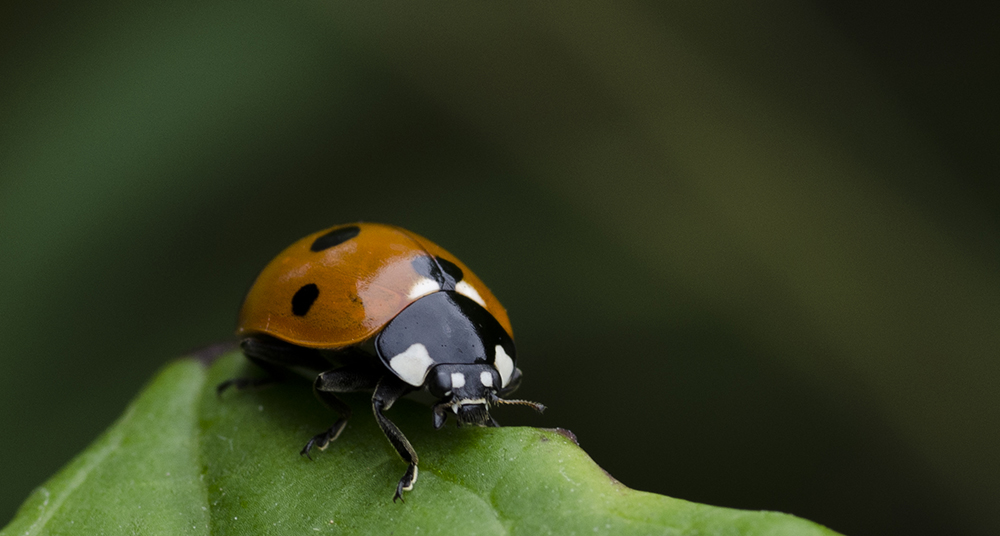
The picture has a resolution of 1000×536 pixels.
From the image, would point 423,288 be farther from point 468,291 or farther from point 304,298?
point 304,298

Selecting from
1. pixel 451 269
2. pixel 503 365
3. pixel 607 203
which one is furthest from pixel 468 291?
pixel 607 203

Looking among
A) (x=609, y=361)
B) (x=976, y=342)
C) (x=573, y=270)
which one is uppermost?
(x=573, y=270)

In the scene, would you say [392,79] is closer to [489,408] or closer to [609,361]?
[609,361]

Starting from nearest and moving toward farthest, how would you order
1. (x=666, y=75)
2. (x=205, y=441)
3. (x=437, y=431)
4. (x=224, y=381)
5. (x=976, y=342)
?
(x=437, y=431) < (x=205, y=441) < (x=224, y=381) < (x=976, y=342) < (x=666, y=75)

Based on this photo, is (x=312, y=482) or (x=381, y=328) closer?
(x=312, y=482)

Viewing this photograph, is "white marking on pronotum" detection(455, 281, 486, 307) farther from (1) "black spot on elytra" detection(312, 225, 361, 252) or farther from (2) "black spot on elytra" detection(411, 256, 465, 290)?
(1) "black spot on elytra" detection(312, 225, 361, 252)

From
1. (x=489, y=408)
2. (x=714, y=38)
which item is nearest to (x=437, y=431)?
(x=489, y=408)

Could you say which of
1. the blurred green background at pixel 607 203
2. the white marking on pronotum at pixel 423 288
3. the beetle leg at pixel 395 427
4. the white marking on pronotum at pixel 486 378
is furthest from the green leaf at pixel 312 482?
the blurred green background at pixel 607 203
